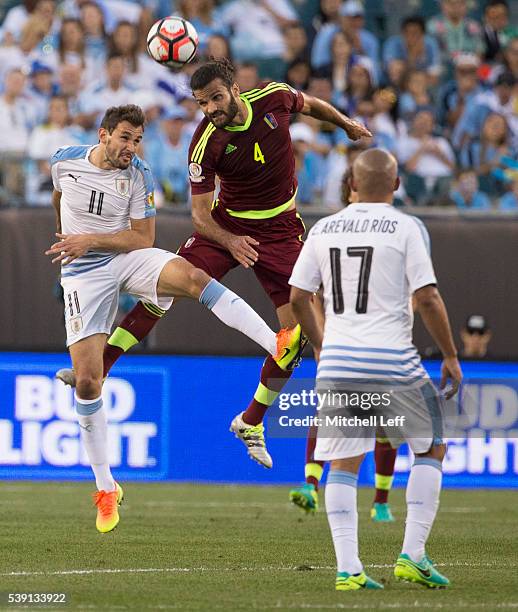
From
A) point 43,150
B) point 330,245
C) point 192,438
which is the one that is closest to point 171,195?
point 43,150

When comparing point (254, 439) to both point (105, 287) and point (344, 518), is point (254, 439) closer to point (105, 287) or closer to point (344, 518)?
point (105, 287)

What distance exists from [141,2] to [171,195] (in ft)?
13.4

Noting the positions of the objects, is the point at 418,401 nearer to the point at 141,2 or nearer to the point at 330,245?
the point at 330,245

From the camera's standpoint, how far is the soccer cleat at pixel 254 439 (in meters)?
9.64

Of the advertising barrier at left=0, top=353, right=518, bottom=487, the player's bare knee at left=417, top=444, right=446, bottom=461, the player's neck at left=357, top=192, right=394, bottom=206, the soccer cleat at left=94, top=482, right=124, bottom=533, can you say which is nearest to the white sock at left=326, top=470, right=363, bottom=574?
the player's bare knee at left=417, top=444, right=446, bottom=461

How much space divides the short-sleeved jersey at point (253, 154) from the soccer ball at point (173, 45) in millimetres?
562

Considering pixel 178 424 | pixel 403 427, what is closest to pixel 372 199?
pixel 403 427

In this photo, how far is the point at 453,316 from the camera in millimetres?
15562

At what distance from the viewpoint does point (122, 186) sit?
375 inches

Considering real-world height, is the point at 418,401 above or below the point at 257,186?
below

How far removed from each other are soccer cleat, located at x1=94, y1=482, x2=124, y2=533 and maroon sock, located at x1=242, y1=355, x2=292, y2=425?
1.14 metres

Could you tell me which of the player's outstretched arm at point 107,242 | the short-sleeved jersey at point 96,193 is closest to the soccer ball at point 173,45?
the short-sleeved jersey at point 96,193

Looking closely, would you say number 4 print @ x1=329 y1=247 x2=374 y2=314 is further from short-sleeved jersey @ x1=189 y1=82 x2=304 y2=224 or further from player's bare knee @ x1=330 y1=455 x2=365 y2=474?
short-sleeved jersey @ x1=189 y1=82 x2=304 y2=224

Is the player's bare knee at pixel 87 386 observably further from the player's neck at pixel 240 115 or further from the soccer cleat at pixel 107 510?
the player's neck at pixel 240 115
